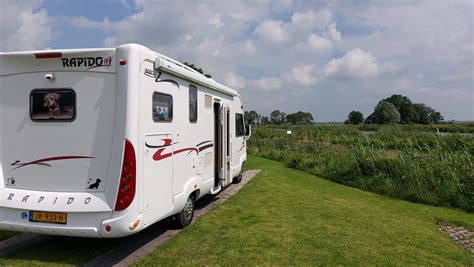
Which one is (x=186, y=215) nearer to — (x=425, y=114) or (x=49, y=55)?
(x=49, y=55)

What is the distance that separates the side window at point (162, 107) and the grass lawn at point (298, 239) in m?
1.81

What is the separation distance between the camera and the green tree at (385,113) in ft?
186

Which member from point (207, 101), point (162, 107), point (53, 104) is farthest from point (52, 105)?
point (207, 101)

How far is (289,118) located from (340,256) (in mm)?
65336

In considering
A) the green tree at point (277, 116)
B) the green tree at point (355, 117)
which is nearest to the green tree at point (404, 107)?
the green tree at point (355, 117)

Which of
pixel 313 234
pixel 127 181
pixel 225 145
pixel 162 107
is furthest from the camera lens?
pixel 225 145

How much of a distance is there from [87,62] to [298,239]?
384 cm

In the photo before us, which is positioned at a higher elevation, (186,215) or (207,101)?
(207,101)

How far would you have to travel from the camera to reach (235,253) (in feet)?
15.2

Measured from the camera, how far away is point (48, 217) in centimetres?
401

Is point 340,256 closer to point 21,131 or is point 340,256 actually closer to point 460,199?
point 21,131

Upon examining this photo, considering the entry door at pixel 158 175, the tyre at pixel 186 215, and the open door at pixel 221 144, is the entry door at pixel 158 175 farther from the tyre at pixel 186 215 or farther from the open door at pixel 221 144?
the open door at pixel 221 144

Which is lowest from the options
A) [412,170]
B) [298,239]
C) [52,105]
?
[298,239]

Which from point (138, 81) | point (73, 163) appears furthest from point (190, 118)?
point (73, 163)
